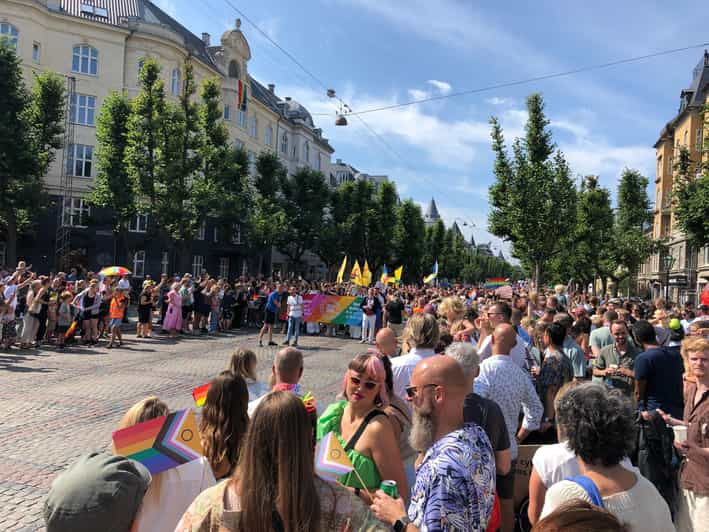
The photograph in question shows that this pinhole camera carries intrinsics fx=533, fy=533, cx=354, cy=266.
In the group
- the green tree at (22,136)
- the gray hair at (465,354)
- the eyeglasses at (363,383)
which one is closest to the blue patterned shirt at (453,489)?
the eyeglasses at (363,383)

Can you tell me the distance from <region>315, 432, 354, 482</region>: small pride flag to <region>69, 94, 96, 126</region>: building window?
3921 centimetres

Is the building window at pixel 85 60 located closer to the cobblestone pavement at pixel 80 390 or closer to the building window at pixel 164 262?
the building window at pixel 164 262

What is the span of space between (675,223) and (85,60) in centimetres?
4158

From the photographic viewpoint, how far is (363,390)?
325 cm

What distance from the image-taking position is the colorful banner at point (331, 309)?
21250 mm

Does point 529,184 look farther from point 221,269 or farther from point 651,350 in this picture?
point 221,269

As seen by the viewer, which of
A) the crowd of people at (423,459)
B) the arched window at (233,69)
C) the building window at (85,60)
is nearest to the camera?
the crowd of people at (423,459)

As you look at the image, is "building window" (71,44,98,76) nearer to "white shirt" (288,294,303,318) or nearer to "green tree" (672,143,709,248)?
"white shirt" (288,294,303,318)

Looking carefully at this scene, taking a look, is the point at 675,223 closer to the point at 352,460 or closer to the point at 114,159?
the point at 114,159

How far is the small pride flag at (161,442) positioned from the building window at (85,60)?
39.6 meters

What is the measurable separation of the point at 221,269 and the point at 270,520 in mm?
46169

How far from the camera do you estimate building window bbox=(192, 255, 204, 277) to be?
4281 cm

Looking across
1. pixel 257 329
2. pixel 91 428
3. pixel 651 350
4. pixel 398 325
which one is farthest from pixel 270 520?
pixel 257 329

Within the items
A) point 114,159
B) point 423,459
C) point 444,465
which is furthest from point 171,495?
point 114,159
